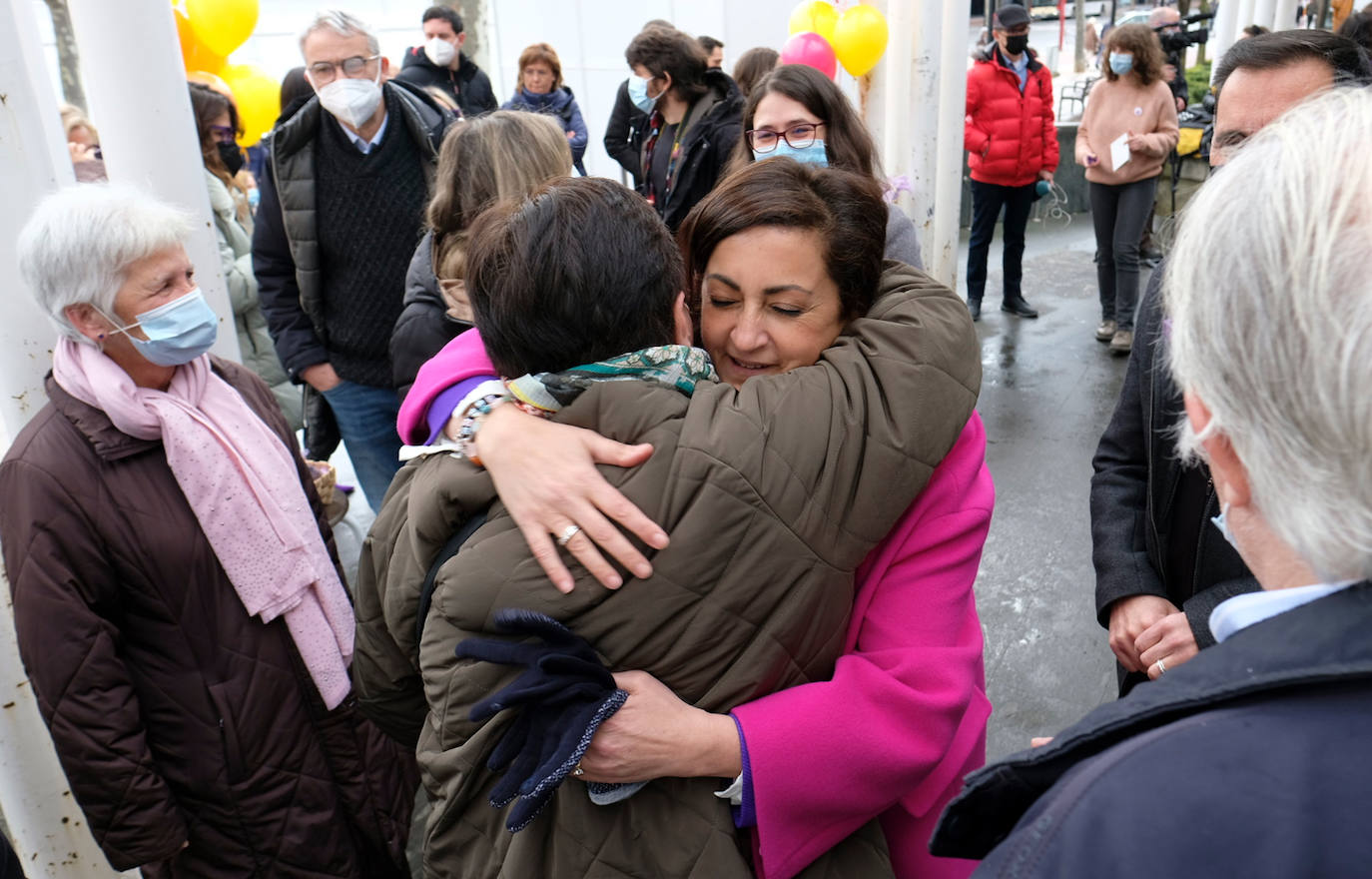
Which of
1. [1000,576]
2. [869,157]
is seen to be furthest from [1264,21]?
[869,157]

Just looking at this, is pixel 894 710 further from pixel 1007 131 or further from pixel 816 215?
pixel 1007 131

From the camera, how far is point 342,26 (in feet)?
11.3

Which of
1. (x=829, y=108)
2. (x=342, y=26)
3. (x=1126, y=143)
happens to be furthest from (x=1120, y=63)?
(x=342, y=26)

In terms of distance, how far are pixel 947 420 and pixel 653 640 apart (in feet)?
1.49

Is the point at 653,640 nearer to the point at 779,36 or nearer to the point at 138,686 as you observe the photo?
the point at 138,686

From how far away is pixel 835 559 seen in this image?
1.16m

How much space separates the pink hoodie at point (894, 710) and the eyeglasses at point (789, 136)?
5.51ft

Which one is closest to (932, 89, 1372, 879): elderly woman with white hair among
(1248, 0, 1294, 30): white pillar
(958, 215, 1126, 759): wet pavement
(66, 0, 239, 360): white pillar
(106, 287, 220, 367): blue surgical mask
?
(106, 287, 220, 367): blue surgical mask

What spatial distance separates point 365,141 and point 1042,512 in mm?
3213

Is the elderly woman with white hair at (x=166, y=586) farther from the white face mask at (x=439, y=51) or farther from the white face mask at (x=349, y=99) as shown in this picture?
the white face mask at (x=439, y=51)

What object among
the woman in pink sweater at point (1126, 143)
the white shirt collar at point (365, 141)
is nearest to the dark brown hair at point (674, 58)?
the white shirt collar at point (365, 141)

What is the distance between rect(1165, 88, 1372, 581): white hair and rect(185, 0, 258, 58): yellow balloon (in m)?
5.14

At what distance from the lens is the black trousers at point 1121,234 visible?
6.00m

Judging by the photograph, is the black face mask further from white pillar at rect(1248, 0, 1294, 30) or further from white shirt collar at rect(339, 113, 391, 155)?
white pillar at rect(1248, 0, 1294, 30)
